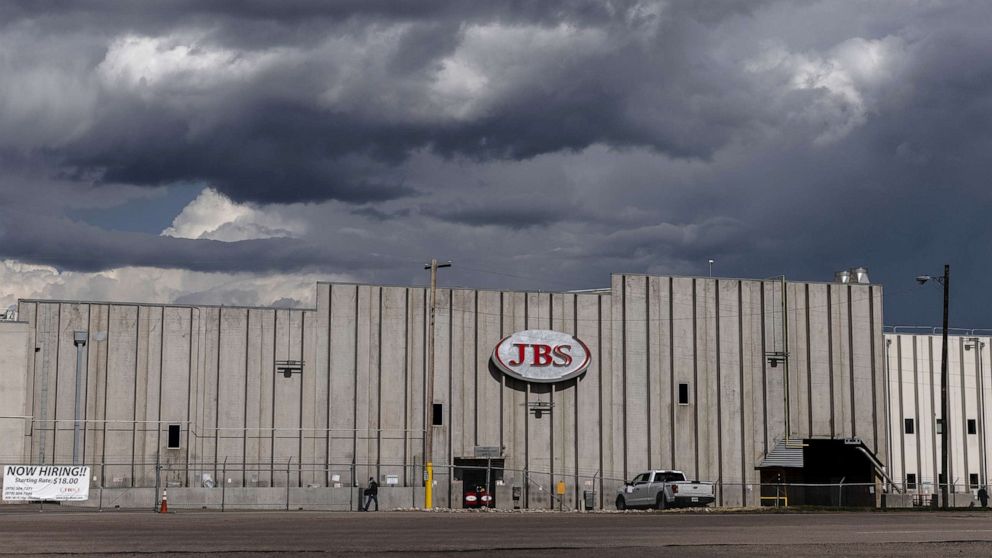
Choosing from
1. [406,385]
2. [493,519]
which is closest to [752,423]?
[406,385]

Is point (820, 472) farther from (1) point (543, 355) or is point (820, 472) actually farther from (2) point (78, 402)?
(2) point (78, 402)

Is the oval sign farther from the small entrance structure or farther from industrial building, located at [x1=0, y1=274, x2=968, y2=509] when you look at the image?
the small entrance structure

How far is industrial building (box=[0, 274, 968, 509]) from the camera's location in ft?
178

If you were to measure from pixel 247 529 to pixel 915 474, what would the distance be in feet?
147

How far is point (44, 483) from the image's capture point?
1781 inches

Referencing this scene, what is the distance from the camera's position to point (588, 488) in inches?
2311

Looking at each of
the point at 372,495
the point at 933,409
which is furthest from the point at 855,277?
the point at 372,495

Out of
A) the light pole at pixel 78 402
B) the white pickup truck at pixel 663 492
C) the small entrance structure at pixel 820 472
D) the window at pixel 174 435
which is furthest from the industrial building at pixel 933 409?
the light pole at pixel 78 402

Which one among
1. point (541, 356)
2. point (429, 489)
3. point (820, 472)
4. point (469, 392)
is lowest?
point (429, 489)

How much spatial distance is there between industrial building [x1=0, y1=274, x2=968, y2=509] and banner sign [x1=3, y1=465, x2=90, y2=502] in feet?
25.9

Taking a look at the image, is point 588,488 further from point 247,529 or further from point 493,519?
point 247,529

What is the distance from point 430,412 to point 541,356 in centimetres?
676

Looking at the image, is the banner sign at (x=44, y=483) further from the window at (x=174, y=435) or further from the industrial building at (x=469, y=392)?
the window at (x=174, y=435)

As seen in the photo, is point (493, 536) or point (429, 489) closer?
point (493, 536)
